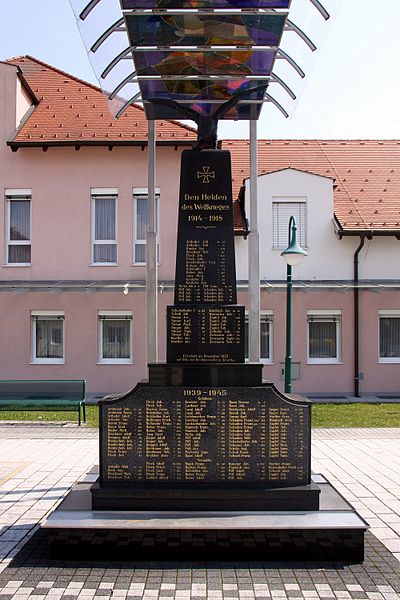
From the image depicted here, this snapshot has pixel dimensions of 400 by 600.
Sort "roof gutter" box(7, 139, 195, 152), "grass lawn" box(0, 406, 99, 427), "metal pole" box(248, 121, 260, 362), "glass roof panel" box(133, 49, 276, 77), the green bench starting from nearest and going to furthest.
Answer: "glass roof panel" box(133, 49, 276, 77) < "metal pole" box(248, 121, 260, 362) < "grass lawn" box(0, 406, 99, 427) < the green bench < "roof gutter" box(7, 139, 195, 152)

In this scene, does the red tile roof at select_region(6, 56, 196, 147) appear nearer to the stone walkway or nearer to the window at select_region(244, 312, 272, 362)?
the window at select_region(244, 312, 272, 362)

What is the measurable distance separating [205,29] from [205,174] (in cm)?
126

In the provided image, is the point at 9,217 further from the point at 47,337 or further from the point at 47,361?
the point at 47,361

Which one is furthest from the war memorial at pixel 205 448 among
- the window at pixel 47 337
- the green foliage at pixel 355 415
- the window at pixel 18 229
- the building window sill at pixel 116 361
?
the window at pixel 18 229

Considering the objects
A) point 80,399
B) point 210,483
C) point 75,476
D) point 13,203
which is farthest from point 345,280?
point 210,483

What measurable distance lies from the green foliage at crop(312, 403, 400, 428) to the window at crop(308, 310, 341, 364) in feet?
7.29

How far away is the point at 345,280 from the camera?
16891mm

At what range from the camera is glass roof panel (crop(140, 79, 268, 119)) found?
652cm

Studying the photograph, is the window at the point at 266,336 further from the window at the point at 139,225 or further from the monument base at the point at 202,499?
the monument base at the point at 202,499

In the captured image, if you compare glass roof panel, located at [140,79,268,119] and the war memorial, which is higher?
glass roof panel, located at [140,79,268,119]

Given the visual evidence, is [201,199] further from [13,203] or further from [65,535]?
[13,203]

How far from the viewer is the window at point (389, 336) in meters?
17.3

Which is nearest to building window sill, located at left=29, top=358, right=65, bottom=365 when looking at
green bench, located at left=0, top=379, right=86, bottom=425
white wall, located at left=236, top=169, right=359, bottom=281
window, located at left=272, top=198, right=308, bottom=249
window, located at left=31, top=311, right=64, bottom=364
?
window, located at left=31, top=311, right=64, bottom=364

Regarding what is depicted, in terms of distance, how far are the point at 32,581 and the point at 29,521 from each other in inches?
59.6
